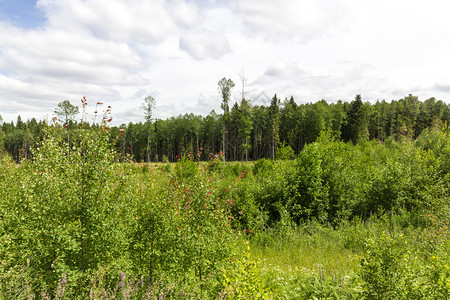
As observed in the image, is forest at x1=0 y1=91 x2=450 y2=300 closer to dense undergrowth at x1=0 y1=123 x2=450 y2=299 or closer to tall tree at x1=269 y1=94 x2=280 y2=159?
dense undergrowth at x1=0 y1=123 x2=450 y2=299

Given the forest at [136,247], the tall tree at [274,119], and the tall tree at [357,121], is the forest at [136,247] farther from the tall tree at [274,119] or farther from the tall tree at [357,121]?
the tall tree at [357,121]

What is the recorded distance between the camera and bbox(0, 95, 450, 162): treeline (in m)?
58.0

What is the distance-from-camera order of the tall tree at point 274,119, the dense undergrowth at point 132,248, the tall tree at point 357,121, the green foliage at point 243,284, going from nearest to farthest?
the green foliage at point 243,284
the dense undergrowth at point 132,248
the tall tree at point 274,119
the tall tree at point 357,121

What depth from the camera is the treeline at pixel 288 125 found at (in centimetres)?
5800

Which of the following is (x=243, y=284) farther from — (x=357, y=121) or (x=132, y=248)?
(x=357, y=121)

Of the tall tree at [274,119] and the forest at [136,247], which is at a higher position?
the tall tree at [274,119]

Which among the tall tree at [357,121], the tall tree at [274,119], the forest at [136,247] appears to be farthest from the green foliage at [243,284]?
the tall tree at [357,121]

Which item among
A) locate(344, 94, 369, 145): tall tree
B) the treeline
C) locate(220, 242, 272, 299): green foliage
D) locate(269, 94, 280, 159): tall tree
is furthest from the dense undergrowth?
locate(344, 94, 369, 145): tall tree

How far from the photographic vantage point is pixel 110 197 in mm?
4426

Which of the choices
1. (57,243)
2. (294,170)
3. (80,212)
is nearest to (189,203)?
(80,212)

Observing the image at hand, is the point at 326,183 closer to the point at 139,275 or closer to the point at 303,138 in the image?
the point at 139,275

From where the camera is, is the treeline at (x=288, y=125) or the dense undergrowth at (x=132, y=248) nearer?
the dense undergrowth at (x=132, y=248)

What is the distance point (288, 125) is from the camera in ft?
209

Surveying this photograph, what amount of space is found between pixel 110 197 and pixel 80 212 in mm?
537
